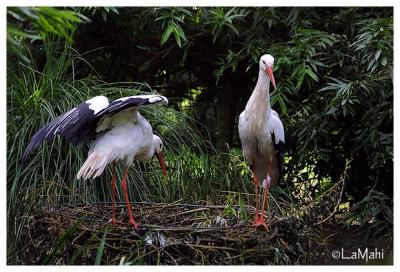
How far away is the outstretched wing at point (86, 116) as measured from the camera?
388cm

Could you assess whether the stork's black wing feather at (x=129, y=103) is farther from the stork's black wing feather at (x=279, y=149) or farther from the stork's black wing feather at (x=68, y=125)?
the stork's black wing feather at (x=279, y=149)

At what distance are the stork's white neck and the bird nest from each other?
62 cm

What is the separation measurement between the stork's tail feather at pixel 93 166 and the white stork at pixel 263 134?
3.00 feet

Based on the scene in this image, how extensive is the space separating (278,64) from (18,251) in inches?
81.2

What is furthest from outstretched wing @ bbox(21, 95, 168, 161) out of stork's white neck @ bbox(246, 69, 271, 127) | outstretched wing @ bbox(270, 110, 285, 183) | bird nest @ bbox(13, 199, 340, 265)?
outstretched wing @ bbox(270, 110, 285, 183)

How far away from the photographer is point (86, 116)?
13.0 feet

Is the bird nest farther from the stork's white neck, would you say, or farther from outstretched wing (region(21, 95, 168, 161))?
the stork's white neck

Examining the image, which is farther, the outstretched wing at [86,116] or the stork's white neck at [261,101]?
the stork's white neck at [261,101]

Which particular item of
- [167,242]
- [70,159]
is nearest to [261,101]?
[167,242]

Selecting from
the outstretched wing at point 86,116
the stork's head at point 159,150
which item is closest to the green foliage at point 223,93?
the stork's head at point 159,150

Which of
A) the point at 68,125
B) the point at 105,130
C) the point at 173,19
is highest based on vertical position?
the point at 173,19

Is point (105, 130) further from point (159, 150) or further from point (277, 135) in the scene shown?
point (277, 135)

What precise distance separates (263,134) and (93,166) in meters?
1.06

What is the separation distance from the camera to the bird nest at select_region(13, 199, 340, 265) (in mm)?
3854
